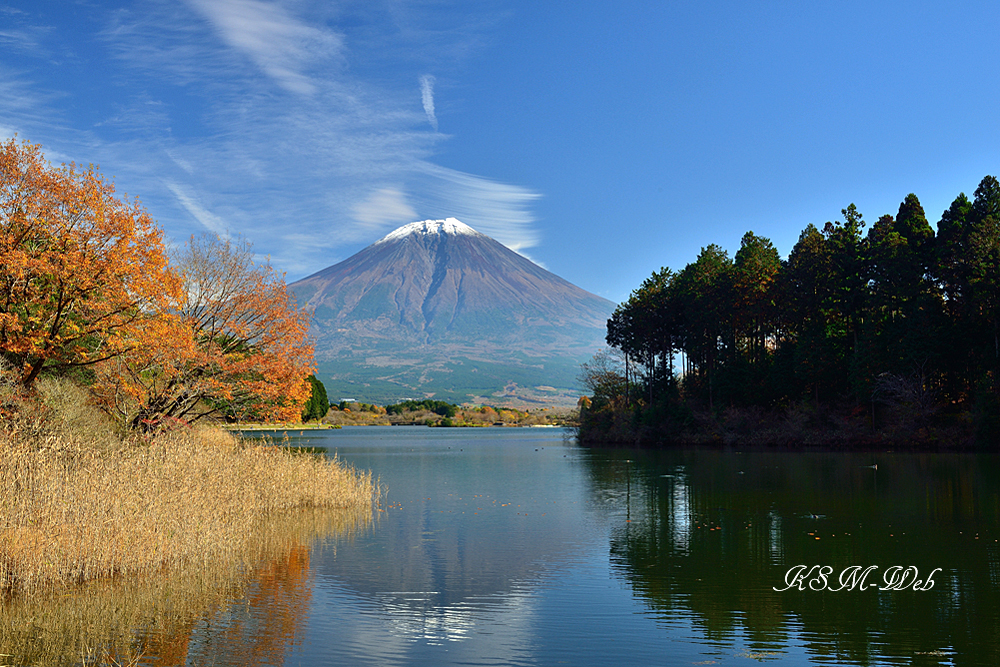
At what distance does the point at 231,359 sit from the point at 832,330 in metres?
47.1

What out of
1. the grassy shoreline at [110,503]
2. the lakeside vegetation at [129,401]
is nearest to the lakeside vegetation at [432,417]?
the lakeside vegetation at [129,401]

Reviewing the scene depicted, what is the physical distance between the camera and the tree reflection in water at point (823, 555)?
31.6ft

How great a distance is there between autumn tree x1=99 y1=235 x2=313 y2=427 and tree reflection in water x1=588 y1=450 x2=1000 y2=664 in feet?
40.7

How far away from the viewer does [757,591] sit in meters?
12.2

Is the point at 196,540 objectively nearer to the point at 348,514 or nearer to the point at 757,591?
Result: the point at 348,514

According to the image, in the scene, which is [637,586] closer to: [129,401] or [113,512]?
[113,512]

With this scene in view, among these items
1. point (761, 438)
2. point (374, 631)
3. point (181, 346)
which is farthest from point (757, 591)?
point (761, 438)

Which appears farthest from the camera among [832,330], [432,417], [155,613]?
[432,417]

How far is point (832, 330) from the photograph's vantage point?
57500mm

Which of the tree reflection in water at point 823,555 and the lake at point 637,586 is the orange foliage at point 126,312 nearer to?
the lake at point 637,586

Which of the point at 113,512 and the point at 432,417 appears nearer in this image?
the point at 113,512

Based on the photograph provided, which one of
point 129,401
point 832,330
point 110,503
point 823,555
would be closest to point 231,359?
point 129,401

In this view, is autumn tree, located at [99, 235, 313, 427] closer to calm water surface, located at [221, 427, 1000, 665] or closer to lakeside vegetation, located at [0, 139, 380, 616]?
lakeside vegetation, located at [0, 139, 380, 616]

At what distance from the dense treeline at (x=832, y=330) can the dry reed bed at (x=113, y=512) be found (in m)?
42.9
